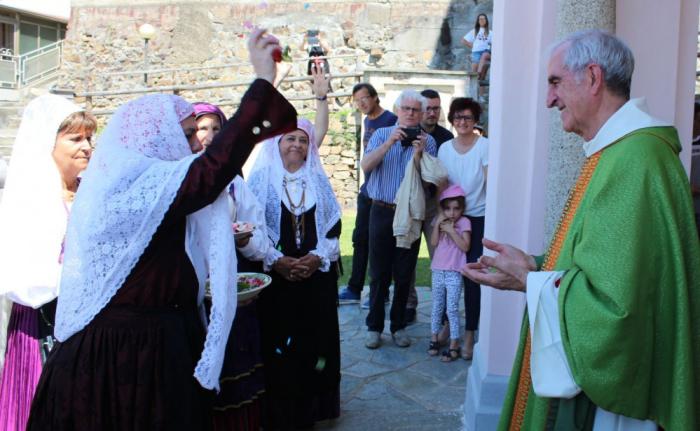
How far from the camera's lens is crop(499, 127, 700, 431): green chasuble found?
1.88m

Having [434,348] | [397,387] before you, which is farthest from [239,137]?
[434,348]

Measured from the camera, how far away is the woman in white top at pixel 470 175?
5508mm

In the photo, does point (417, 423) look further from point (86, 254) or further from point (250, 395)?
point (86, 254)

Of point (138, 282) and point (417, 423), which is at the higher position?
point (138, 282)

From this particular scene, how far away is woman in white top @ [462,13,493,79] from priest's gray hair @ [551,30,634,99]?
45.3 feet

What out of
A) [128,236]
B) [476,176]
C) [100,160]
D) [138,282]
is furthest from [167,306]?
[476,176]

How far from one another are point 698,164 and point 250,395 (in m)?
4.11

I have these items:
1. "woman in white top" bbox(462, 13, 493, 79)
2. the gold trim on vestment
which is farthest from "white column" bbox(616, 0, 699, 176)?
"woman in white top" bbox(462, 13, 493, 79)

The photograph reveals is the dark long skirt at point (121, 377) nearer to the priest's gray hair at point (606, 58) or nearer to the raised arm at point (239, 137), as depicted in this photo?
the raised arm at point (239, 137)

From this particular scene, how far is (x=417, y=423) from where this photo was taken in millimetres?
4406

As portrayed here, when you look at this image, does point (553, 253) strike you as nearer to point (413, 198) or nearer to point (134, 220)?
point (134, 220)

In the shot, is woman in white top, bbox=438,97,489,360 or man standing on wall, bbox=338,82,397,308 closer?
woman in white top, bbox=438,97,489,360

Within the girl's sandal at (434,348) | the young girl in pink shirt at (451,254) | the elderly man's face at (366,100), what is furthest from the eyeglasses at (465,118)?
the girl's sandal at (434,348)

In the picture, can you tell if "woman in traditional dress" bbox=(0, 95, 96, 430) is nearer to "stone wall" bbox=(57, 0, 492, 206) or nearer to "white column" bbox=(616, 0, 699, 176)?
"white column" bbox=(616, 0, 699, 176)
